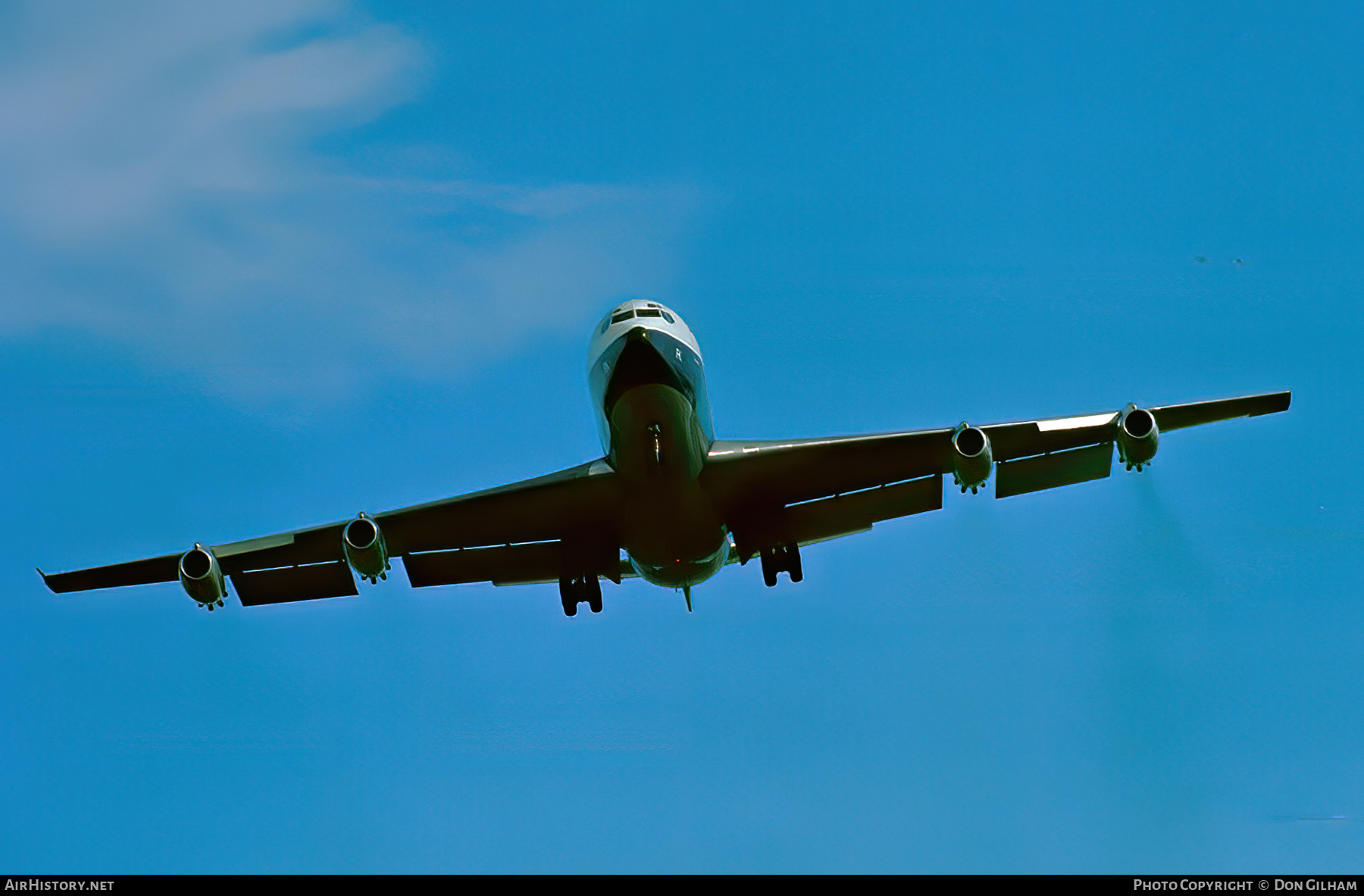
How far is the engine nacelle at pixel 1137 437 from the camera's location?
33.1 metres

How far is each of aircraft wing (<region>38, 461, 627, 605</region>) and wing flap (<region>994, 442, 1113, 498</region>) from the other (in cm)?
1013

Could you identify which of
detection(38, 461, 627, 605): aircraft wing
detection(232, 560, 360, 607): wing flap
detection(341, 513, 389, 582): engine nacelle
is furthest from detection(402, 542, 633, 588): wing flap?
detection(341, 513, 389, 582): engine nacelle

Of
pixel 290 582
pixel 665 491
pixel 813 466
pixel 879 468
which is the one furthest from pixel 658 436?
pixel 290 582

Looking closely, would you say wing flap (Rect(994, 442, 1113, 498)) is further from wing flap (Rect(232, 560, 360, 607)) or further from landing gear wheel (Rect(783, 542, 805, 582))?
wing flap (Rect(232, 560, 360, 607))

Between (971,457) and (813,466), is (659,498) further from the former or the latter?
(971,457)

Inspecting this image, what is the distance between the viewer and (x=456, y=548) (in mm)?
37062

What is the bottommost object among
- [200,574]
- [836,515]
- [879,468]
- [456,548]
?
[200,574]

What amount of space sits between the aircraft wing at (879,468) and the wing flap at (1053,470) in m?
0.02

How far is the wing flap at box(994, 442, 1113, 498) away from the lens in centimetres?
3569

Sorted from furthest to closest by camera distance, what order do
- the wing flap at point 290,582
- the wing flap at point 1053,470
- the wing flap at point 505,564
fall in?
the wing flap at point 290,582 → the wing flap at point 505,564 → the wing flap at point 1053,470

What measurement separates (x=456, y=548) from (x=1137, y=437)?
17.4m

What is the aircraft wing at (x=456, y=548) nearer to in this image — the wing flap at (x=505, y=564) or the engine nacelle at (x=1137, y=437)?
the wing flap at (x=505, y=564)

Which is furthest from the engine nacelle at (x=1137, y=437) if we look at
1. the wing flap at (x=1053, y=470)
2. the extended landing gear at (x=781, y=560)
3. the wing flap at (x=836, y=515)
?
the extended landing gear at (x=781, y=560)
